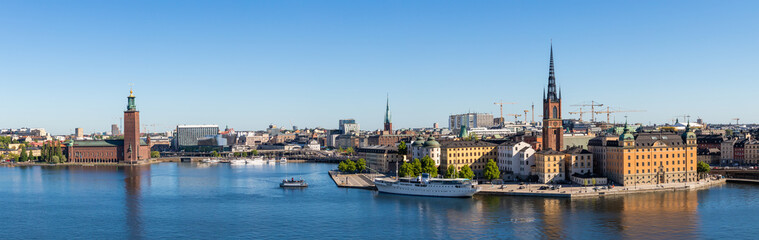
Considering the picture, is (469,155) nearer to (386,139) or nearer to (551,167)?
(551,167)

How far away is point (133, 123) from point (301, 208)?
9872 cm

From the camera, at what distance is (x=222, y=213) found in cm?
5881

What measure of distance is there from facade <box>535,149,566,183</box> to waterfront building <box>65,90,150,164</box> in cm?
9848

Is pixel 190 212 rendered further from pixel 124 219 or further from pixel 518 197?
pixel 518 197

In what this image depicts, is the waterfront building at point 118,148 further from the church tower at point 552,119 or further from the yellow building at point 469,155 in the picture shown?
the church tower at point 552,119

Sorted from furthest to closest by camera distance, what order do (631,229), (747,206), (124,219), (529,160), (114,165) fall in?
(114,165) < (529,160) < (747,206) < (124,219) < (631,229)

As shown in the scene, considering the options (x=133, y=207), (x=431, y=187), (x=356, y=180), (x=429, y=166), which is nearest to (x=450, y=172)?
(x=429, y=166)

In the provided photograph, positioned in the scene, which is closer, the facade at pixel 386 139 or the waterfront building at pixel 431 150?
the waterfront building at pixel 431 150

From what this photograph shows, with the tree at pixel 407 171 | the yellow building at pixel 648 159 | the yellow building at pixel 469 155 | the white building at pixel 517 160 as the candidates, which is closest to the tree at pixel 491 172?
the white building at pixel 517 160

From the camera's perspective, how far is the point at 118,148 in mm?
149875

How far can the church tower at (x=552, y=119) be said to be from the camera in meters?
87.6

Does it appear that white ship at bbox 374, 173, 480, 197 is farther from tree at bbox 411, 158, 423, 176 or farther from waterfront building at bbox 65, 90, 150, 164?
waterfront building at bbox 65, 90, 150, 164

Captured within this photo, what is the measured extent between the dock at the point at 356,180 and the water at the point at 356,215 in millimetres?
3377

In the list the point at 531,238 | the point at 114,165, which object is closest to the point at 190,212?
the point at 531,238
